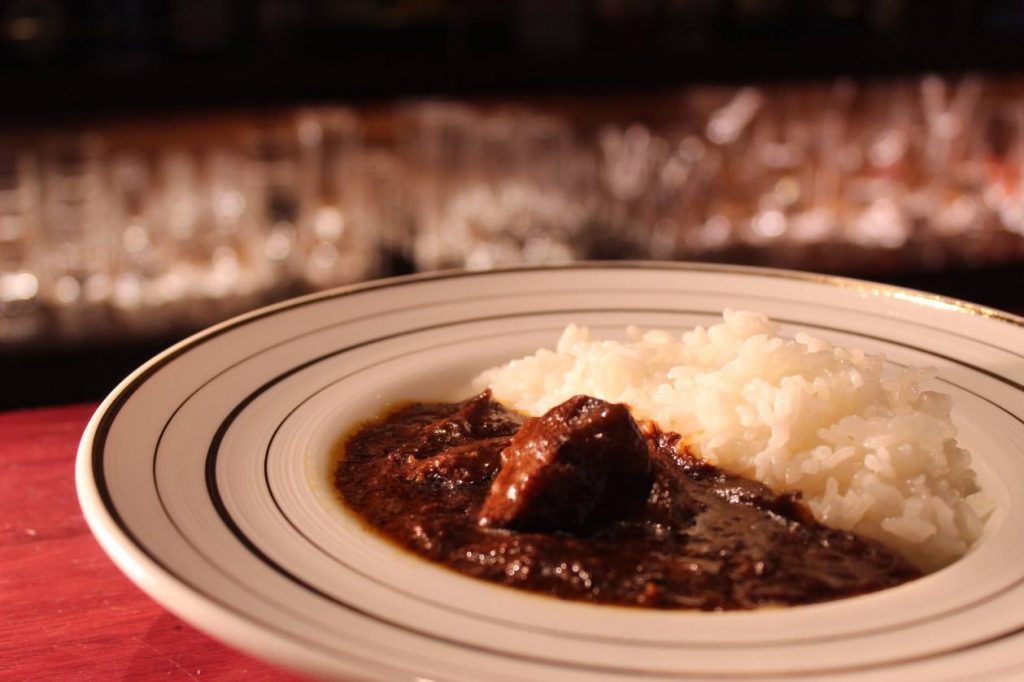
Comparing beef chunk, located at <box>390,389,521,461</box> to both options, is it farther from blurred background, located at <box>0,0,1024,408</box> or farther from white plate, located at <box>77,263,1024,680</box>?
blurred background, located at <box>0,0,1024,408</box>

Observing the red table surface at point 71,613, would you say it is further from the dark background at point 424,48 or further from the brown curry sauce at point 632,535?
the dark background at point 424,48

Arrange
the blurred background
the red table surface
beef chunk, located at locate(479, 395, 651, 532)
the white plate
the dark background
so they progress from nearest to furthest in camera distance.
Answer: the white plate
the red table surface
beef chunk, located at locate(479, 395, 651, 532)
the dark background
the blurred background

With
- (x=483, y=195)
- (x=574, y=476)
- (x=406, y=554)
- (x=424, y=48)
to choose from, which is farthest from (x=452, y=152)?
(x=406, y=554)

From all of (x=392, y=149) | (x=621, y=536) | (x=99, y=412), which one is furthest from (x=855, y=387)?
(x=392, y=149)

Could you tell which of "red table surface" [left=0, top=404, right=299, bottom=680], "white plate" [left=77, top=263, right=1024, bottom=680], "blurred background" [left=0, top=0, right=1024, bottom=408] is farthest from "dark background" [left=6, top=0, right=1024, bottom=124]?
"red table surface" [left=0, top=404, right=299, bottom=680]

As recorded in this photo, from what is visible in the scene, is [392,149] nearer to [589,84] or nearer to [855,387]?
[589,84]

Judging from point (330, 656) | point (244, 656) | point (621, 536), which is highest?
point (330, 656)
